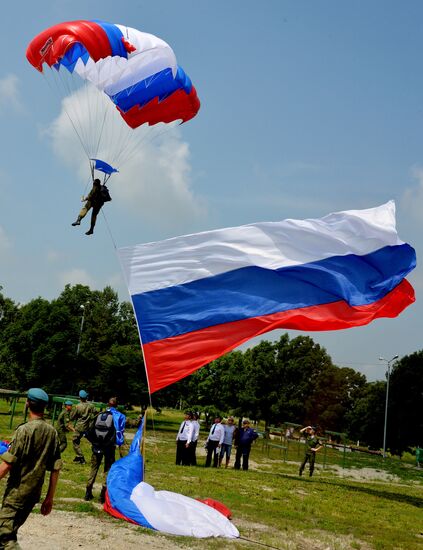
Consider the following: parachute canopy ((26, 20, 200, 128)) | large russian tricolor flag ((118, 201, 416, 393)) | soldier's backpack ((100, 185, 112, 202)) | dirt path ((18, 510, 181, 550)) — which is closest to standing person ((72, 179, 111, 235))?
soldier's backpack ((100, 185, 112, 202))

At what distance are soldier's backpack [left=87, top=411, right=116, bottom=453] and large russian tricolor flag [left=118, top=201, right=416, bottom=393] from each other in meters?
2.23

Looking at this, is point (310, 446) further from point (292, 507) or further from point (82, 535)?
point (82, 535)

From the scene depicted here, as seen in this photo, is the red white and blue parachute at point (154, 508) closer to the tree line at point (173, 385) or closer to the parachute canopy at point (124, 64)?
the parachute canopy at point (124, 64)

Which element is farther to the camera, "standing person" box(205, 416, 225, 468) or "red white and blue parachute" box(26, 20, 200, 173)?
"standing person" box(205, 416, 225, 468)

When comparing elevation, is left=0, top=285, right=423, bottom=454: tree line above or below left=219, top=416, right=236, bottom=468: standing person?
above

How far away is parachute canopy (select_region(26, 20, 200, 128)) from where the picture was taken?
13.2 meters

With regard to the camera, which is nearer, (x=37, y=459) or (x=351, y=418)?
(x=37, y=459)

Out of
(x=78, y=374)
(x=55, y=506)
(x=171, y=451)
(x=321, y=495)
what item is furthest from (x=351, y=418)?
(x=55, y=506)

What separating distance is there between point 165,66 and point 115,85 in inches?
48.6

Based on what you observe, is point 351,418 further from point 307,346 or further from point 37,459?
point 37,459

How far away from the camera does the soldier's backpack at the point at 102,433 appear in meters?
11.3

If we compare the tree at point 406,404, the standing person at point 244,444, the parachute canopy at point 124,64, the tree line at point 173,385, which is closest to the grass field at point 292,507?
the standing person at point 244,444

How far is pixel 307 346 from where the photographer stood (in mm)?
55156

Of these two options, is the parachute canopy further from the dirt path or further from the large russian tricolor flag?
the dirt path
